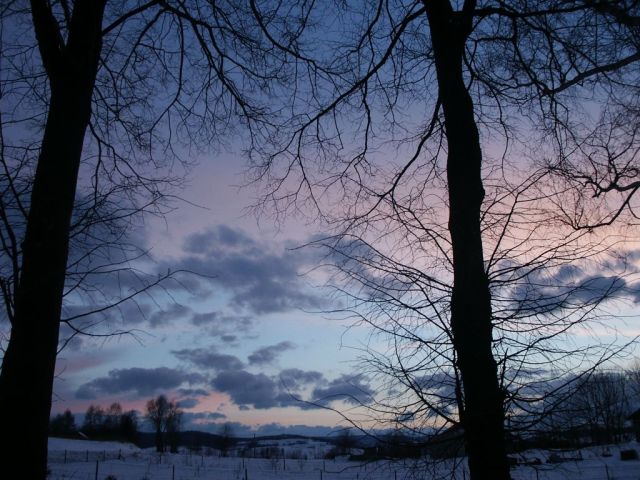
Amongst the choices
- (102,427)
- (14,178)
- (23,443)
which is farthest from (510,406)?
(102,427)

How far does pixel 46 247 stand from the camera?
118 inches

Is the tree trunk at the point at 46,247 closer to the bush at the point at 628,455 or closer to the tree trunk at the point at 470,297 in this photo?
the tree trunk at the point at 470,297

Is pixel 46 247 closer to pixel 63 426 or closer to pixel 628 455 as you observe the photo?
pixel 628 455

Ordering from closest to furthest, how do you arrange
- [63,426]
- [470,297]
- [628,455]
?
[470,297], [628,455], [63,426]

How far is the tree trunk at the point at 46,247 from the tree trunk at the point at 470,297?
7.58 feet

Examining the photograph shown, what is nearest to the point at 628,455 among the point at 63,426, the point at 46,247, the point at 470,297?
the point at 470,297

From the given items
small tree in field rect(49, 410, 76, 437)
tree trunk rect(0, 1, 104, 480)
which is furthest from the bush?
small tree in field rect(49, 410, 76, 437)

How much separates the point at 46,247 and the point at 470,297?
2470 millimetres

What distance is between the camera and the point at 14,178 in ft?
11.5

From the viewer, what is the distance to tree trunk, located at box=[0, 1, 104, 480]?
271cm

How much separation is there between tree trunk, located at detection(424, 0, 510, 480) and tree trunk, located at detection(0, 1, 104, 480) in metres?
2.31

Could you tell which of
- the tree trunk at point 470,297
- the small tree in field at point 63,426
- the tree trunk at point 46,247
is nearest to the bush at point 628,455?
the tree trunk at point 470,297

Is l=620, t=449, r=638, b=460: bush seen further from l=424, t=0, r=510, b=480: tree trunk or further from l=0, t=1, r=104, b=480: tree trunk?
l=0, t=1, r=104, b=480: tree trunk

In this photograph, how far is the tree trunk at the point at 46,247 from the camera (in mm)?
2705
